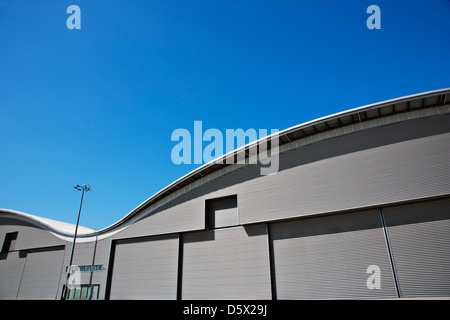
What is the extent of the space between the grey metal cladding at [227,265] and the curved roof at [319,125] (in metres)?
5.87

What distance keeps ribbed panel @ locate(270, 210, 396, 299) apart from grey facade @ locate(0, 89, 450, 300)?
0.23 feet

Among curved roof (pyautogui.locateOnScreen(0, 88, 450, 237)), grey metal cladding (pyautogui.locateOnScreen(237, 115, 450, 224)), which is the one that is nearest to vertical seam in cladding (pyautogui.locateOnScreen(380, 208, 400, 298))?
grey metal cladding (pyautogui.locateOnScreen(237, 115, 450, 224))

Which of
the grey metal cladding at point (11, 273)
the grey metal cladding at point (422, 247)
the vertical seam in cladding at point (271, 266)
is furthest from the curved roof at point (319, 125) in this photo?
the grey metal cladding at point (11, 273)

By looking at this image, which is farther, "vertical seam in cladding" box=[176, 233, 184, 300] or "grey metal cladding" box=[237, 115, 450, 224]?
"vertical seam in cladding" box=[176, 233, 184, 300]

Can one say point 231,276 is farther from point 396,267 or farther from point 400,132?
point 400,132

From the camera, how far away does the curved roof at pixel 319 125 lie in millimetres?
19875

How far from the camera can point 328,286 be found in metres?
19.7

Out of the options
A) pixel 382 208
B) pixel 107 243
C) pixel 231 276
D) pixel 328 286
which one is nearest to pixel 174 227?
pixel 231 276

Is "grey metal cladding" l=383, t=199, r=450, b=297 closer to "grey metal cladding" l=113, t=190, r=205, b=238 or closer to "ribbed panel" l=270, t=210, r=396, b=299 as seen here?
"ribbed panel" l=270, t=210, r=396, b=299

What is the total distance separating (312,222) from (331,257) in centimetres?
283

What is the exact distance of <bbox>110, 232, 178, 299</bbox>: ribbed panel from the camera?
2570 centimetres

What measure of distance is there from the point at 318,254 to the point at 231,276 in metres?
7.35

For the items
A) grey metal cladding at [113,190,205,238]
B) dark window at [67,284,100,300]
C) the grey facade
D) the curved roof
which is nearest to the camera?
the grey facade

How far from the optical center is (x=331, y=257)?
20.2 m
